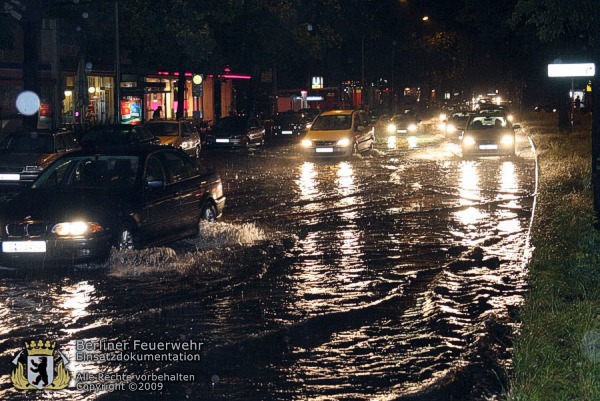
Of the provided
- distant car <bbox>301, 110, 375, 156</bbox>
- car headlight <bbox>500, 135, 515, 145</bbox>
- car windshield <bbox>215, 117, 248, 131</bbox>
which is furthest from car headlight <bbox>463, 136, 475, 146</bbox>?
car windshield <bbox>215, 117, 248, 131</bbox>

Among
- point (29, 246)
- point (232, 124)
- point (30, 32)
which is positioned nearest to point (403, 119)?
point (232, 124)

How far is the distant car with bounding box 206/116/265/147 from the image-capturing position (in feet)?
143

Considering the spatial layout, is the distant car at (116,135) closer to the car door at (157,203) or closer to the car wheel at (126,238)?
the car door at (157,203)

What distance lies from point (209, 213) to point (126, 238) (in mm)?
3029

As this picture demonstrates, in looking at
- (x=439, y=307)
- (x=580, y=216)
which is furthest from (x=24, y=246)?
(x=580, y=216)

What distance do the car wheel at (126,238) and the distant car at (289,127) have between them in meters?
35.8

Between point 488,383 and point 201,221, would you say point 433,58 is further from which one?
point 488,383

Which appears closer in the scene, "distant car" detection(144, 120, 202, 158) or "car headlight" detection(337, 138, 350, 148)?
"distant car" detection(144, 120, 202, 158)

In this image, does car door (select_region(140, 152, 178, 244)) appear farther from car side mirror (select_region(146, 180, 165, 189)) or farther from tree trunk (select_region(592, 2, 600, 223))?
tree trunk (select_region(592, 2, 600, 223))

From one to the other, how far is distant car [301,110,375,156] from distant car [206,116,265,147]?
7.30 metres

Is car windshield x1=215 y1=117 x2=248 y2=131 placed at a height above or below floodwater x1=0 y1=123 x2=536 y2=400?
above

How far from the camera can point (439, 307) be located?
10.5 metres

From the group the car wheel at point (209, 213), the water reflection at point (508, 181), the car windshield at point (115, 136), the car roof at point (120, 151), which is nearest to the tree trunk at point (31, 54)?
the car windshield at point (115, 136)

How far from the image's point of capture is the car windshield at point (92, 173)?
13625mm
